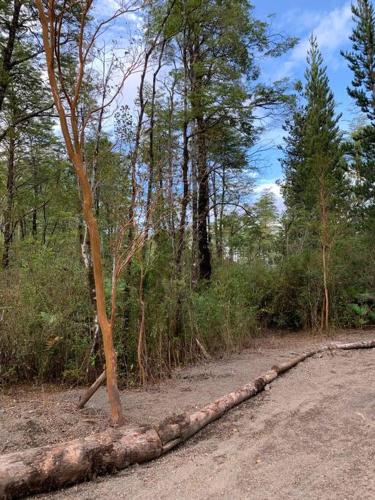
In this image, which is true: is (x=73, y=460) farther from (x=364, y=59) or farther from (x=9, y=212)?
(x=364, y=59)

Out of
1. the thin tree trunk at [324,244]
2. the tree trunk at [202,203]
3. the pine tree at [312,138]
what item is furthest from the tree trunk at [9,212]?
the pine tree at [312,138]

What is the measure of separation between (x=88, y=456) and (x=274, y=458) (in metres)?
1.14

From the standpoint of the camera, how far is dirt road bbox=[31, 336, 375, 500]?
2053 mm

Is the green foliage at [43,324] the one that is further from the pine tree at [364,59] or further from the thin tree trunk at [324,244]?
the pine tree at [364,59]

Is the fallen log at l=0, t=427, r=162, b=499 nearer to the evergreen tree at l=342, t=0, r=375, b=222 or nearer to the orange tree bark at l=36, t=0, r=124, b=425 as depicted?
the orange tree bark at l=36, t=0, r=124, b=425

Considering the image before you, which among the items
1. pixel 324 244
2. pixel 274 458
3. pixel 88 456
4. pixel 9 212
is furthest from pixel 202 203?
pixel 88 456

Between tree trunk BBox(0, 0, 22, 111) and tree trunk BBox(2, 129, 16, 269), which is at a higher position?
tree trunk BBox(0, 0, 22, 111)

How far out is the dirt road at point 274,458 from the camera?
6.73 ft

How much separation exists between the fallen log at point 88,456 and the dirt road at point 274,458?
2.6 inches

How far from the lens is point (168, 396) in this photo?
390 cm

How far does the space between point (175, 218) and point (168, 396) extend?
2.61 m

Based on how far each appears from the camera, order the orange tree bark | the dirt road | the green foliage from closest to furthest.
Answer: the dirt road → the orange tree bark → the green foliage

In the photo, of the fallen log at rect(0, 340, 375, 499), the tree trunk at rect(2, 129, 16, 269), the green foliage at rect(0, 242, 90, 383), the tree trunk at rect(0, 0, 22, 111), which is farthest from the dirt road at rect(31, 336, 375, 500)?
the tree trunk at rect(0, 0, 22, 111)

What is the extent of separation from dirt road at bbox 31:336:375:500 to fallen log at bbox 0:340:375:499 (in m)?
0.07
